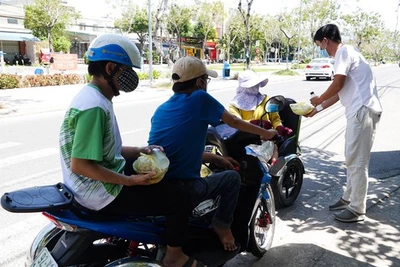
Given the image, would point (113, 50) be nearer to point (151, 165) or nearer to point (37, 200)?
point (151, 165)

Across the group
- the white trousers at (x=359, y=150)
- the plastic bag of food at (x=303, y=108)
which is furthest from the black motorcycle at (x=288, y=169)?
the white trousers at (x=359, y=150)

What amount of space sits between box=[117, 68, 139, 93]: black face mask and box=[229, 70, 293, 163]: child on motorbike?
2.19m

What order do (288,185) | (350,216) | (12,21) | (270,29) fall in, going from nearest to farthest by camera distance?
(350,216)
(288,185)
(12,21)
(270,29)

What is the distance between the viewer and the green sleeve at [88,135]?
1818 millimetres

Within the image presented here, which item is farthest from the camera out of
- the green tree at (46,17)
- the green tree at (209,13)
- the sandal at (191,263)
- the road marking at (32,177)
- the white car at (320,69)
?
the green tree at (209,13)

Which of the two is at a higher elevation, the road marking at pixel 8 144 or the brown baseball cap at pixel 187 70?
the brown baseball cap at pixel 187 70

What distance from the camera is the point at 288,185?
4.43 meters

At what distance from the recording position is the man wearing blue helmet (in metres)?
1.83

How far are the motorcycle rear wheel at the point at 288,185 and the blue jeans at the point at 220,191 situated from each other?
1598 millimetres

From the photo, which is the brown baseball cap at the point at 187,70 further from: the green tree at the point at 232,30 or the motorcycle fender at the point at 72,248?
the green tree at the point at 232,30

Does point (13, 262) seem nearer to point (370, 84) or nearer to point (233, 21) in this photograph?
point (370, 84)

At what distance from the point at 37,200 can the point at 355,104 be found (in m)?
3.23

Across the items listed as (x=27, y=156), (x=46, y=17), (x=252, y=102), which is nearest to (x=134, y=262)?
(x=252, y=102)

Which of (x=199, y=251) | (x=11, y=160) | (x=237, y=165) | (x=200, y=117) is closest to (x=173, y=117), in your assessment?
(x=200, y=117)
